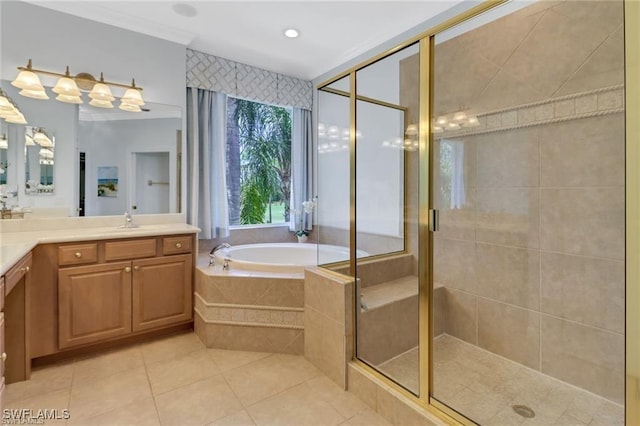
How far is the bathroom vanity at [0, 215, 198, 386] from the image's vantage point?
6.57 ft

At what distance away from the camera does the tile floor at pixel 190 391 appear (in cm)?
170

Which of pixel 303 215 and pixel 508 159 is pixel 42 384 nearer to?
pixel 303 215

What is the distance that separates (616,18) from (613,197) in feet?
3.09

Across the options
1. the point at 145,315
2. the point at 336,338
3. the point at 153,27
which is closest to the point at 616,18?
the point at 336,338

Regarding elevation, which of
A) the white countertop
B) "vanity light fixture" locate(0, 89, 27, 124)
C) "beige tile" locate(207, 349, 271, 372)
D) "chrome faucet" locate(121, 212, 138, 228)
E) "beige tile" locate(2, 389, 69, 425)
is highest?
"vanity light fixture" locate(0, 89, 27, 124)

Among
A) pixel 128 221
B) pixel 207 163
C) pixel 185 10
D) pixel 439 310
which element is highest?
pixel 185 10

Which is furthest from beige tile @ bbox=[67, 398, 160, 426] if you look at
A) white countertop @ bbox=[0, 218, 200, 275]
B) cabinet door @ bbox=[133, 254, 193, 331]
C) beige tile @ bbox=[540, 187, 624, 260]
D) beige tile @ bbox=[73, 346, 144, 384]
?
beige tile @ bbox=[540, 187, 624, 260]

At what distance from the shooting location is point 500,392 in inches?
73.0

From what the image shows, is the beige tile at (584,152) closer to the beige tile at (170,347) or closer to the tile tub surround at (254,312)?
the tile tub surround at (254,312)

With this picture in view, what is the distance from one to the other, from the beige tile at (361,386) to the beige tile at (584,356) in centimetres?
117

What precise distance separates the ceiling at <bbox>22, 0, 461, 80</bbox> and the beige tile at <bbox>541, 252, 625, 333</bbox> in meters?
2.06

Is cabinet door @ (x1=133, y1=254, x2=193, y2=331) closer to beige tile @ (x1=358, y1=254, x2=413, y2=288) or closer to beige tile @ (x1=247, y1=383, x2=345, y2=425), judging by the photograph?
beige tile @ (x1=247, y1=383, x2=345, y2=425)

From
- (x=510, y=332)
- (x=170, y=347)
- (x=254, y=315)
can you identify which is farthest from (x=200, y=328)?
(x=510, y=332)

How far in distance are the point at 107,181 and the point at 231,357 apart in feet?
6.10
